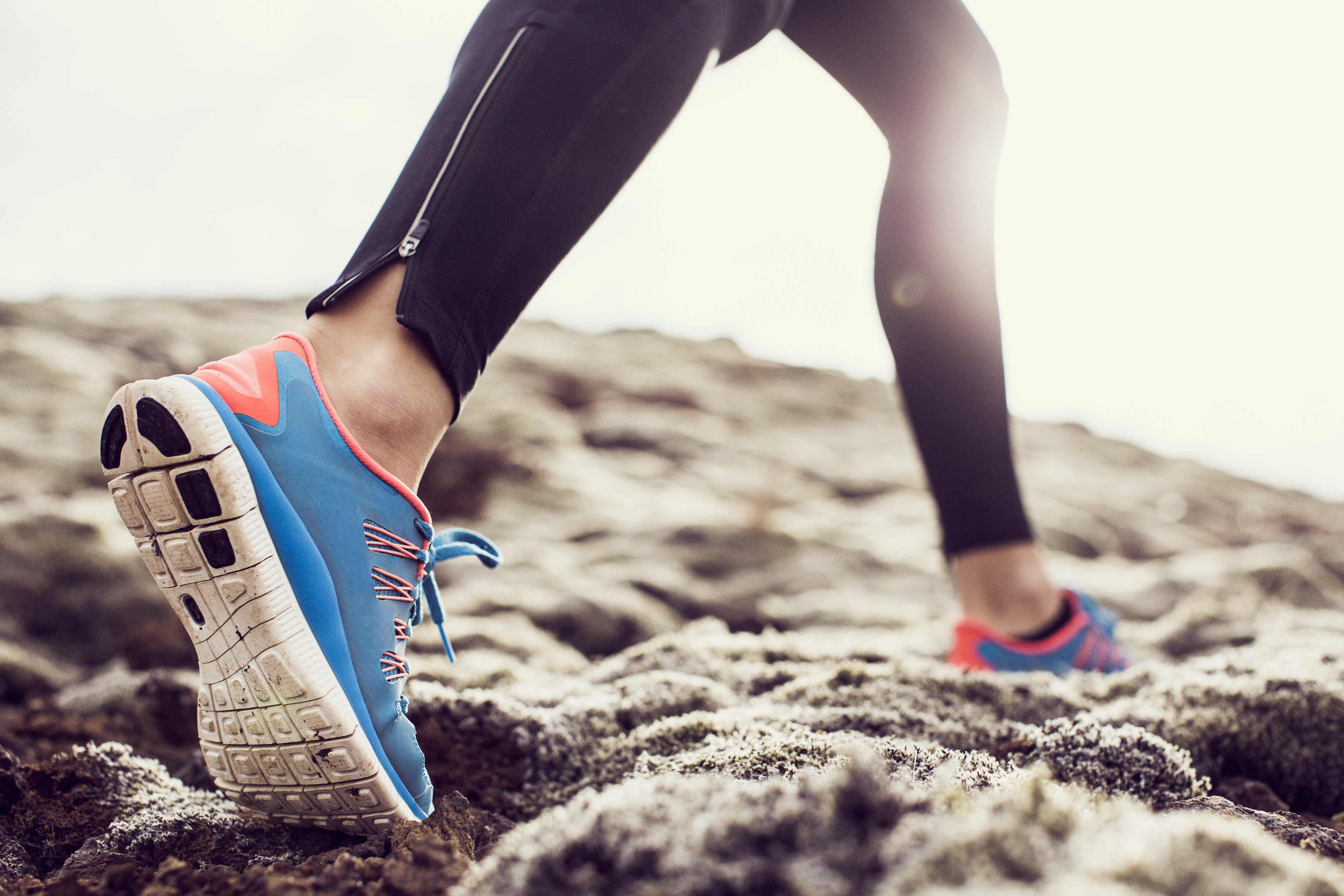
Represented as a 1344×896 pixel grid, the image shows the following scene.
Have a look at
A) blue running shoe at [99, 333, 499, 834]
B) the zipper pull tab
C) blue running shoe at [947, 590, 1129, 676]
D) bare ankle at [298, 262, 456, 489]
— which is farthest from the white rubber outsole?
blue running shoe at [947, 590, 1129, 676]

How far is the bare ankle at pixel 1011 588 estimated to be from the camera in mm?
1622

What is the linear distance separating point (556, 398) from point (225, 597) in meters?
6.35

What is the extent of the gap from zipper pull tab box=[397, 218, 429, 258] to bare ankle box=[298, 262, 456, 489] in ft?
0.05

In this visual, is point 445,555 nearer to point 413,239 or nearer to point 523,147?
point 413,239

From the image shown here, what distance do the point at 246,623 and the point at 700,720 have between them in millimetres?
557

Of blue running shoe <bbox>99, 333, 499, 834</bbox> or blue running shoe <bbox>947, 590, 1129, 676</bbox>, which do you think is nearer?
blue running shoe <bbox>99, 333, 499, 834</bbox>

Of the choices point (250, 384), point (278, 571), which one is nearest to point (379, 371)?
point (250, 384)

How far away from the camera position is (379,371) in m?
0.91

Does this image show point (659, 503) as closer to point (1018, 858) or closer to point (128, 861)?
point (128, 861)

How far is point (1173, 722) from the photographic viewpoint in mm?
1110

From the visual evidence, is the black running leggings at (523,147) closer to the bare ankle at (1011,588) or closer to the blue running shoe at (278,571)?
the blue running shoe at (278,571)

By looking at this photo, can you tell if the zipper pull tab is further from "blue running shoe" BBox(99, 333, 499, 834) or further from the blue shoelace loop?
the blue shoelace loop

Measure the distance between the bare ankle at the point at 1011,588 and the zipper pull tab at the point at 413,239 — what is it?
1.24 meters

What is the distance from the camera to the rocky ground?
0.48 meters
